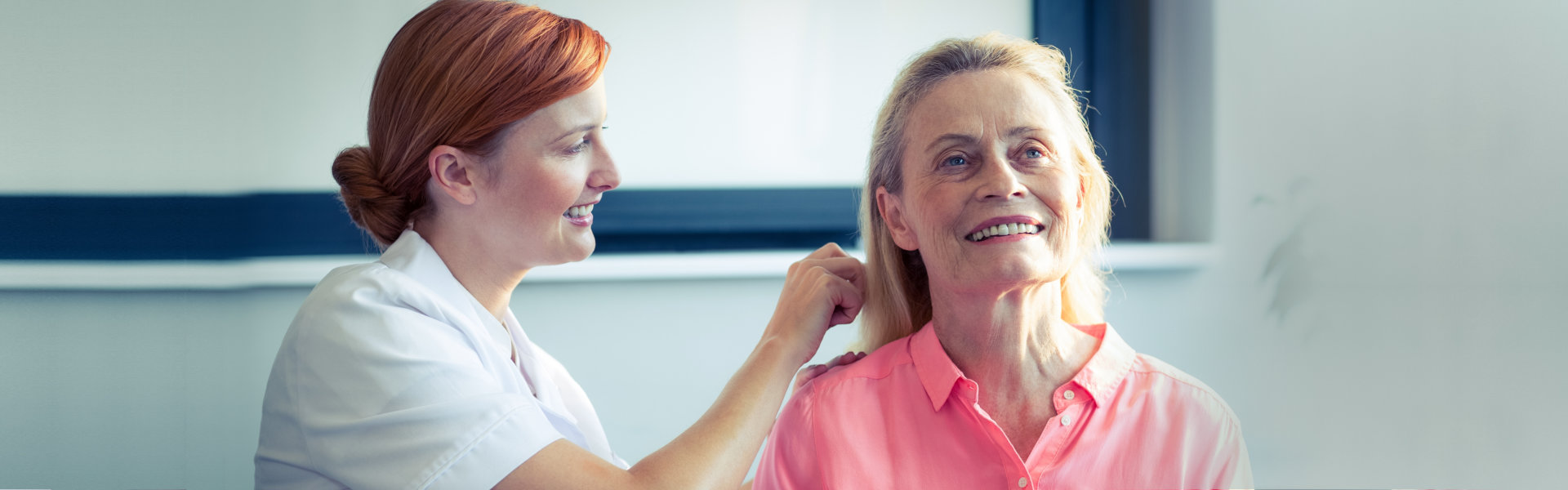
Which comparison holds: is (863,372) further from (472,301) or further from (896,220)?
(472,301)

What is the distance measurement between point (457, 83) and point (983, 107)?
61 centimetres

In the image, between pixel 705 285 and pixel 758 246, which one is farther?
pixel 758 246

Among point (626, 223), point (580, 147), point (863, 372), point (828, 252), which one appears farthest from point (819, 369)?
point (626, 223)

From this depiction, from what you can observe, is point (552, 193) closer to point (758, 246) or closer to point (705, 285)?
point (705, 285)

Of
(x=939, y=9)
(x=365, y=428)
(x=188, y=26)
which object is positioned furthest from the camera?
(x=939, y=9)

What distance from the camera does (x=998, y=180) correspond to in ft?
3.34

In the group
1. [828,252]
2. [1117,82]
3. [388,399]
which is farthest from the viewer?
[1117,82]

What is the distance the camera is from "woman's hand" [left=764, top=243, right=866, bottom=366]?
110 centimetres

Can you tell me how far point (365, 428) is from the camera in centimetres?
91

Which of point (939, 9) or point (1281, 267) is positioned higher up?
point (939, 9)

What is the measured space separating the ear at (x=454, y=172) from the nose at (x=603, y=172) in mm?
140

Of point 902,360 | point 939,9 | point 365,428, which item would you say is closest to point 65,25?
point 365,428

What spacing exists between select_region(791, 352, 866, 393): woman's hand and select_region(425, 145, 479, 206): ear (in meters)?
0.46

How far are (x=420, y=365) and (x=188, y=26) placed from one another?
858mm
